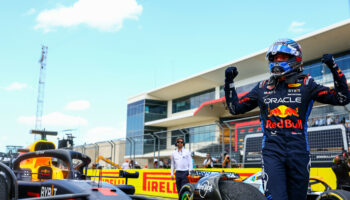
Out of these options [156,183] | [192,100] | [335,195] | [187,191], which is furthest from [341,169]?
[192,100]

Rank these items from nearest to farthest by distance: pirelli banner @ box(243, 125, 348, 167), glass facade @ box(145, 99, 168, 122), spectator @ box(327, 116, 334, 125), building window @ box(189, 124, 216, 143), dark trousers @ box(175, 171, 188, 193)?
dark trousers @ box(175, 171, 188, 193)
pirelli banner @ box(243, 125, 348, 167)
spectator @ box(327, 116, 334, 125)
building window @ box(189, 124, 216, 143)
glass facade @ box(145, 99, 168, 122)

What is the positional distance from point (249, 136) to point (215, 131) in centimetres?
115

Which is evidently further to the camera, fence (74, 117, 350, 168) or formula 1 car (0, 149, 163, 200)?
fence (74, 117, 350, 168)

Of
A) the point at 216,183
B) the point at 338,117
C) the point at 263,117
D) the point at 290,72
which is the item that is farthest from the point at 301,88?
the point at 338,117

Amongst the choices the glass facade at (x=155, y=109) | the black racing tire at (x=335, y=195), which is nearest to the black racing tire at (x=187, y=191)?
the black racing tire at (x=335, y=195)

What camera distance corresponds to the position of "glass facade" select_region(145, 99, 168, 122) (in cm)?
4616

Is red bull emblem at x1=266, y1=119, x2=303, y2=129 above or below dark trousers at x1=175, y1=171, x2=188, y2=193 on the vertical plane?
above

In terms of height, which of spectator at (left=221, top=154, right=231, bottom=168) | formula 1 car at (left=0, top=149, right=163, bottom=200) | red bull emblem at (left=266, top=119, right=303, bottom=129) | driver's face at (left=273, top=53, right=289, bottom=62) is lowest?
formula 1 car at (left=0, top=149, right=163, bottom=200)

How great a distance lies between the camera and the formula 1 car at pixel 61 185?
2.77m

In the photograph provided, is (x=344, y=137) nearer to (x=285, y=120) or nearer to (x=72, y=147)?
(x=285, y=120)

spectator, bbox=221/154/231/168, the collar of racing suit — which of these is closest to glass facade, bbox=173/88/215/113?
spectator, bbox=221/154/231/168

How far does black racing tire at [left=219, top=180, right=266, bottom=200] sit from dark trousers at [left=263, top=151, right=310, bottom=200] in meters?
0.20

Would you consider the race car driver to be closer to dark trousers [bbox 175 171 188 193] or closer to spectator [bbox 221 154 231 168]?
dark trousers [bbox 175 171 188 193]

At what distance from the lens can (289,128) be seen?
2.76 metres
